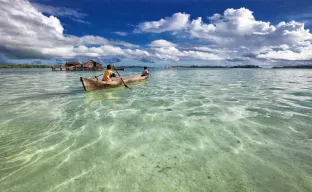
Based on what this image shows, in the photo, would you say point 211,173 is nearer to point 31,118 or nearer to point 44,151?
point 44,151

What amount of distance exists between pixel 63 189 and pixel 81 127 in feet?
10.1

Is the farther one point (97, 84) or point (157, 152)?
point (97, 84)

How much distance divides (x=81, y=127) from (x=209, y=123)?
4249 millimetres

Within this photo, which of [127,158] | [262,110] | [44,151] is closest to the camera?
[127,158]

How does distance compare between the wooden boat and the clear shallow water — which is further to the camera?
the wooden boat

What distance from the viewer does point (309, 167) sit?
11.9 feet

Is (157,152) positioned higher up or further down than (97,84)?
further down

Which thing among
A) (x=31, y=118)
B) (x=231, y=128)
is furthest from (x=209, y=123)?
(x=31, y=118)

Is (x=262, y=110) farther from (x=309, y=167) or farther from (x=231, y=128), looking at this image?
(x=309, y=167)

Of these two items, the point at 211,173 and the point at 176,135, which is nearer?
the point at 211,173

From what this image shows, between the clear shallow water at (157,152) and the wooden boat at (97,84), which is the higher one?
the wooden boat at (97,84)

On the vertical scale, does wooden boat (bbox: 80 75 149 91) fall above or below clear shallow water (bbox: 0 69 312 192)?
above

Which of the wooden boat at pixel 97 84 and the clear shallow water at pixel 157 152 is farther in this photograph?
the wooden boat at pixel 97 84

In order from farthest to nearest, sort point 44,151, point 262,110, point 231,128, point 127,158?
1. point 262,110
2. point 231,128
3. point 44,151
4. point 127,158
